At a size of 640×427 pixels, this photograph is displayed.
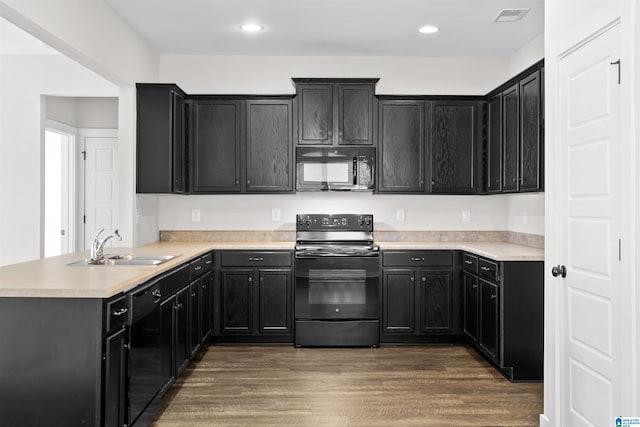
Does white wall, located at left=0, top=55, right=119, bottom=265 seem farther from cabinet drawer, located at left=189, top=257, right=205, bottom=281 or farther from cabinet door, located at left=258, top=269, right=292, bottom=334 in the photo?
cabinet door, located at left=258, top=269, right=292, bottom=334

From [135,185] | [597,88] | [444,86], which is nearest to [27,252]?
[135,185]

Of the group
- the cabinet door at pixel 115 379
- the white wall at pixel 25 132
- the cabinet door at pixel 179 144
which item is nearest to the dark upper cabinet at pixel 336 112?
the cabinet door at pixel 179 144

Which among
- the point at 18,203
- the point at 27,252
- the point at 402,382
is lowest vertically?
the point at 402,382

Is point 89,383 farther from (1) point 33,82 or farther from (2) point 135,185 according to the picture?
(1) point 33,82

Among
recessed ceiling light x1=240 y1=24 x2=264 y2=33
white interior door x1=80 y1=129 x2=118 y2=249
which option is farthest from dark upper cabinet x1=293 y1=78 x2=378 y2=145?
white interior door x1=80 y1=129 x2=118 y2=249

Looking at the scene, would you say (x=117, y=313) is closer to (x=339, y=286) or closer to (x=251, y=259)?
(x=251, y=259)

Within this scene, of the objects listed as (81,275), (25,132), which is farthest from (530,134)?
(25,132)

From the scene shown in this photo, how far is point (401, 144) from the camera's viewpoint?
485 cm

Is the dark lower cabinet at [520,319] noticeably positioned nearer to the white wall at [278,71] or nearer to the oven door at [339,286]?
the oven door at [339,286]

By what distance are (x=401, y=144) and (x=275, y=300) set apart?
1.88m

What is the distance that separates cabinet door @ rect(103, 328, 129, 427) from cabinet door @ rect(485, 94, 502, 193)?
3319 millimetres

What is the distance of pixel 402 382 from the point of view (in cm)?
363

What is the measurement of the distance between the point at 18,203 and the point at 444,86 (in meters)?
4.34

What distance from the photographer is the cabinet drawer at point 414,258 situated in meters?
4.58
